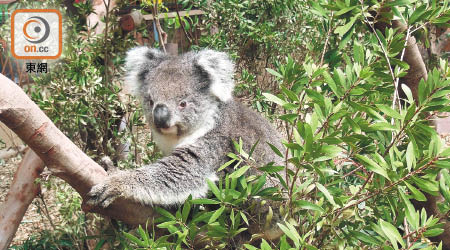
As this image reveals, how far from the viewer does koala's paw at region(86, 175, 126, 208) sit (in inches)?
76.1

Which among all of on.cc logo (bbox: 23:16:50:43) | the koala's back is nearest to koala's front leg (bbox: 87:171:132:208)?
the koala's back

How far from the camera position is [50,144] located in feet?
5.66

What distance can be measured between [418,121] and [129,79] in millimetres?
1922

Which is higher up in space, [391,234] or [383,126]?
[383,126]

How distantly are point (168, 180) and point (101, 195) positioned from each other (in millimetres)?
453

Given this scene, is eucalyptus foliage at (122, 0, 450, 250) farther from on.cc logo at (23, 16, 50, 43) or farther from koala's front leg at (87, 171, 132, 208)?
on.cc logo at (23, 16, 50, 43)

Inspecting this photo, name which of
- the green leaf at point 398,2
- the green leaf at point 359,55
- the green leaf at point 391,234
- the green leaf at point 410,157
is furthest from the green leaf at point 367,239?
the green leaf at point 398,2

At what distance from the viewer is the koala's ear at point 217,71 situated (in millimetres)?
2668

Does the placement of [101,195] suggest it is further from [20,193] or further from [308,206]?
[20,193]

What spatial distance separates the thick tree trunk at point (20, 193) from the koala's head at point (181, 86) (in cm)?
89

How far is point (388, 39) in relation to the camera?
1.80 metres

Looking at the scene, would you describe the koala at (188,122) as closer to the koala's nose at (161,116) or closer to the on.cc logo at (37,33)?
the koala's nose at (161,116)

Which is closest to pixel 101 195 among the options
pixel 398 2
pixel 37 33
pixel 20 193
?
pixel 20 193

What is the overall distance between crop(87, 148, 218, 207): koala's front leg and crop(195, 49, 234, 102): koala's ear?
15.9 inches
